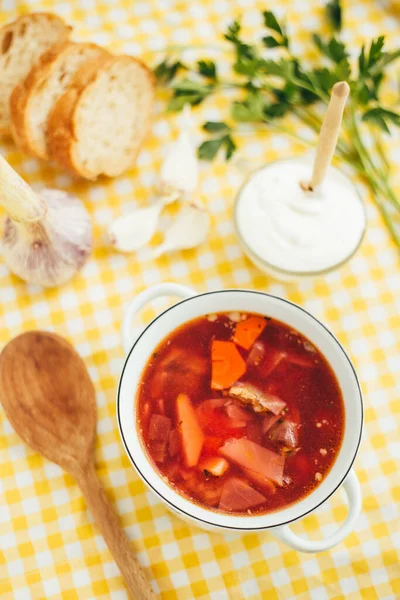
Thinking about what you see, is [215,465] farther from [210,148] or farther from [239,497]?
[210,148]

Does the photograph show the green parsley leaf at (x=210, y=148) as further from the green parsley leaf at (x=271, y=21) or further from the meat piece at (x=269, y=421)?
the meat piece at (x=269, y=421)

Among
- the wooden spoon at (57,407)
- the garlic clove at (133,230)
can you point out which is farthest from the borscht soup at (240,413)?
the garlic clove at (133,230)

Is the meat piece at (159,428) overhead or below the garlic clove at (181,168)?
below

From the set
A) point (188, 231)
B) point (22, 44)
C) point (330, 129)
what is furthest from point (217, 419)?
point (22, 44)

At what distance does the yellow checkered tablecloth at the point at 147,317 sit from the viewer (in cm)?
146

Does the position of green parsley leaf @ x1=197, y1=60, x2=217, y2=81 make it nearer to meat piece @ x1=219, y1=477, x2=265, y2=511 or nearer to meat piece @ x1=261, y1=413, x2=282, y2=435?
meat piece @ x1=261, y1=413, x2=282, y2=435

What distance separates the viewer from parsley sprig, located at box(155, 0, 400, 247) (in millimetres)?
1641

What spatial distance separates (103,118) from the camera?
169 centimetres

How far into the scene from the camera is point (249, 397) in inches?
53.4

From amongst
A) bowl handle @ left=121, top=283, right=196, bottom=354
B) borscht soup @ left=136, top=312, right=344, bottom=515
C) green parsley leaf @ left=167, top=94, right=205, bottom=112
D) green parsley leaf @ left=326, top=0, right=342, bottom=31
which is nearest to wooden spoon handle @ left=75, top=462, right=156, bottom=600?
borscht soup @ left=136, top=312, right=344, bottom=515

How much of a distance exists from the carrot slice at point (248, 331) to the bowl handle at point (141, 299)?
0.13m

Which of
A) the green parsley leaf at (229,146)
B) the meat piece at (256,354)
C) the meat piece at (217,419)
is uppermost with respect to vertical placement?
the green parsley leaf at (229,146)

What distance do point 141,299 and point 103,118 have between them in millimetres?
576

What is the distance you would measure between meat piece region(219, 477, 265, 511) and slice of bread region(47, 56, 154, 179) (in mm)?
844
